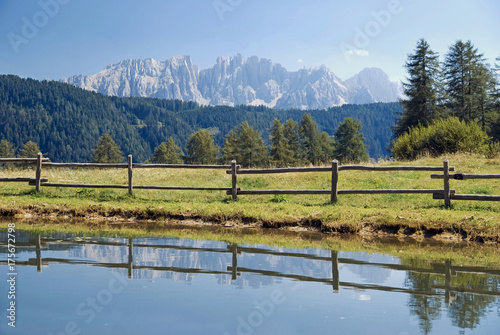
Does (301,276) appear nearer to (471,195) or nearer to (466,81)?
(471,195)

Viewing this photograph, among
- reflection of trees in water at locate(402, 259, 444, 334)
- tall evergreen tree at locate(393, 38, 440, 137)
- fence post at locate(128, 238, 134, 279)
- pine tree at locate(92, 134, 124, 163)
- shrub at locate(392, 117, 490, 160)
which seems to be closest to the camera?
reflection of trees in water at locate(402, 259, 444, 334)

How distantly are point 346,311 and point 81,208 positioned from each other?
1384 cm

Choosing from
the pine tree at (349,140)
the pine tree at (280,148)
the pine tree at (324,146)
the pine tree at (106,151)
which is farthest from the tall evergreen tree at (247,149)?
the pine tree at (106,151)

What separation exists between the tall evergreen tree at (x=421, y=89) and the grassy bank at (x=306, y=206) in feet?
101

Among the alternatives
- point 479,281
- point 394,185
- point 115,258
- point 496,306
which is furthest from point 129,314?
point 394,185

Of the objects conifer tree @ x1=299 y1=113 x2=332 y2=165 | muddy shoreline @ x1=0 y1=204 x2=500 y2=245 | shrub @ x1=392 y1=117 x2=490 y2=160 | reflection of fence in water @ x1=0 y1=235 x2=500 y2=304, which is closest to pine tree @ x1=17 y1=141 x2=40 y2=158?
conifer tree @ x1=299 y1=113 x2=332 y2=165

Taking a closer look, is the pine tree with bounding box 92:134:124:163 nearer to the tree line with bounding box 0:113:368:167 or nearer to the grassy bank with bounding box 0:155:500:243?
the tree line with bounding box 0:113:368:167

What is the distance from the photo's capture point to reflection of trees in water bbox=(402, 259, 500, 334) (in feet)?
22.4

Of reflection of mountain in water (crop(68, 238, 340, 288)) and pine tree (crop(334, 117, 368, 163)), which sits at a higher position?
pine tree (crop(334, 117, 368, 163))

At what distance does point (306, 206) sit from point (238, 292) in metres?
9.99

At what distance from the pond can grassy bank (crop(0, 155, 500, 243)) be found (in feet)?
13.2

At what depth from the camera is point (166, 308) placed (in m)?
7.21

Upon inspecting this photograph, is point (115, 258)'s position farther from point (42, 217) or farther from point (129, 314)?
point (42, 217)

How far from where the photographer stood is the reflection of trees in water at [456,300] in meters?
6.84
